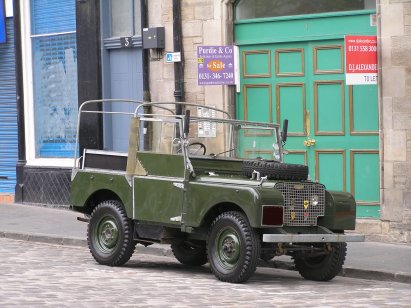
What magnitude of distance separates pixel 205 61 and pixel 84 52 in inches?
136

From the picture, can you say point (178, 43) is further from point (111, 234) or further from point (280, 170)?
point (280, 170)

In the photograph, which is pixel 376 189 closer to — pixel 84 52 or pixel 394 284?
pixel 394 284

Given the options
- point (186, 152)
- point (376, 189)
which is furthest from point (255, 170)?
point (376, 189)

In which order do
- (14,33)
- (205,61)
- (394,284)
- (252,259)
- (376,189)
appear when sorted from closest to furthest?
1. (252,259)
2. (394,284)
3. (376,189)
4. (205,61)
5. (14,33)

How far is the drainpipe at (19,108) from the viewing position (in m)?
20.2

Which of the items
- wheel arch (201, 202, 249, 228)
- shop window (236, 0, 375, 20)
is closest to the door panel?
shop window (236, 0, 375, 20)

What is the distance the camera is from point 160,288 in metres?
10.7

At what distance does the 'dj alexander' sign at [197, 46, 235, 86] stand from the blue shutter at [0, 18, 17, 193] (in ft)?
18.4

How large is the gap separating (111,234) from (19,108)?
327 inches

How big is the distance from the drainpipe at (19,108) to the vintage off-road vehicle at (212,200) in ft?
23.7

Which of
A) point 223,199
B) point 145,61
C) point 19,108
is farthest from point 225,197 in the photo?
point 19,108

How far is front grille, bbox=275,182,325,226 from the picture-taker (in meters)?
11.1

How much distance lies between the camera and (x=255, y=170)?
11531 millimetres

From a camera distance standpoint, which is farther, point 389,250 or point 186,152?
point 389,250
